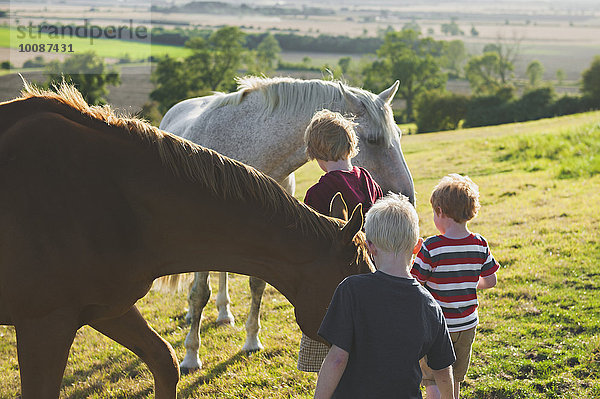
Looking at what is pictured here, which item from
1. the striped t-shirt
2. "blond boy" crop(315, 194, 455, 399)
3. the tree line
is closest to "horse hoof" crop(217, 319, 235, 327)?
the striped t-shirt

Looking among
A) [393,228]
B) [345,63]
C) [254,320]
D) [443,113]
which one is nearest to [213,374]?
[254,320]

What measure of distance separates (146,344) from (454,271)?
179 centimetres

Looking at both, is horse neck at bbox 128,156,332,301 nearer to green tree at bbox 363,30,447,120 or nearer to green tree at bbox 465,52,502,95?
green tree at bbox 363,30,447,120

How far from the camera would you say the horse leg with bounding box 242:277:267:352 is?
180 inches

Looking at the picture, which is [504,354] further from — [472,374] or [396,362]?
[396,362]

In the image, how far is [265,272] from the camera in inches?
98.7

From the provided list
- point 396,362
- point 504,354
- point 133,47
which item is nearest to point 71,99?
point 396,362

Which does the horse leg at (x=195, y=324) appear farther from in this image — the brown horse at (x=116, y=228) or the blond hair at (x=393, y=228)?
the blond hair at (x=393, y=228)

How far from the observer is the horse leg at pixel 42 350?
2.43 m

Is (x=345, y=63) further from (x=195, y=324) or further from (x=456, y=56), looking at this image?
(x=195, y=324)

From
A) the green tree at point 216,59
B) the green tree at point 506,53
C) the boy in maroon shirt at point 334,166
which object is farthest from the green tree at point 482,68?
the boy in maroon shirt at point 334,166

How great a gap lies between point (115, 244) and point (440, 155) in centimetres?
1519

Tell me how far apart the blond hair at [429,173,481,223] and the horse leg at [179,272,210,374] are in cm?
225

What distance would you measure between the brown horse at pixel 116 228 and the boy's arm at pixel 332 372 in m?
0.42
